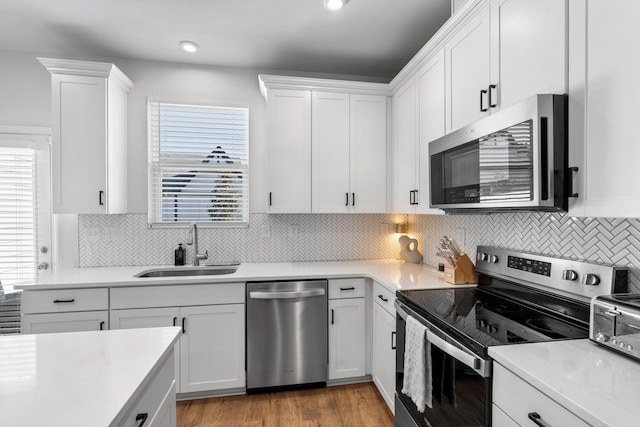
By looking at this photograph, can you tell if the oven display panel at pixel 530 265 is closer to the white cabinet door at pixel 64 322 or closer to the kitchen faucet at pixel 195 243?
the kitchen faucet at pixel 195 243

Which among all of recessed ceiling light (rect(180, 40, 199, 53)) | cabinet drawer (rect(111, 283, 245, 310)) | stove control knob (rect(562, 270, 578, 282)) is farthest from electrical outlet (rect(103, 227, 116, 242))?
stove control knob (rect(562, 270, 578, 282))

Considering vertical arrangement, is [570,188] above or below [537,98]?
below

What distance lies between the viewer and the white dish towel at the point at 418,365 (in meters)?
1.46

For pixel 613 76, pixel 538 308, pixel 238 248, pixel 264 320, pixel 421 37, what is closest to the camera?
pixel 613 76

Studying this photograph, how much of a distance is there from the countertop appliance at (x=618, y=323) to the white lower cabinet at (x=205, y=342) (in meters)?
1.98

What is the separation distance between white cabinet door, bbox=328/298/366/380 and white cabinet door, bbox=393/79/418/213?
0.88m

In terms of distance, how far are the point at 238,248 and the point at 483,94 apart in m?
2.23

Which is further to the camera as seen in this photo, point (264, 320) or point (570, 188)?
point (264, 320)

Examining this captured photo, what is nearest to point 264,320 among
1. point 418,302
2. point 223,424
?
point 223,424

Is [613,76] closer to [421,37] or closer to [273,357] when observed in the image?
[421,37]

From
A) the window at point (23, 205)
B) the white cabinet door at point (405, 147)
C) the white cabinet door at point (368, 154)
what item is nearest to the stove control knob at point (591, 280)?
the white cabinet door at point (405, 147)

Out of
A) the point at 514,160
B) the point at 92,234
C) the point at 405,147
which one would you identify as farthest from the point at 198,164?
the point at 514,160

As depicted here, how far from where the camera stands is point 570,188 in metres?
1.15

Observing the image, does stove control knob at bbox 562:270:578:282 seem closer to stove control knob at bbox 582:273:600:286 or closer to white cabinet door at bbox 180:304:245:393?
stove control knob at bbox 582:273:600:286
